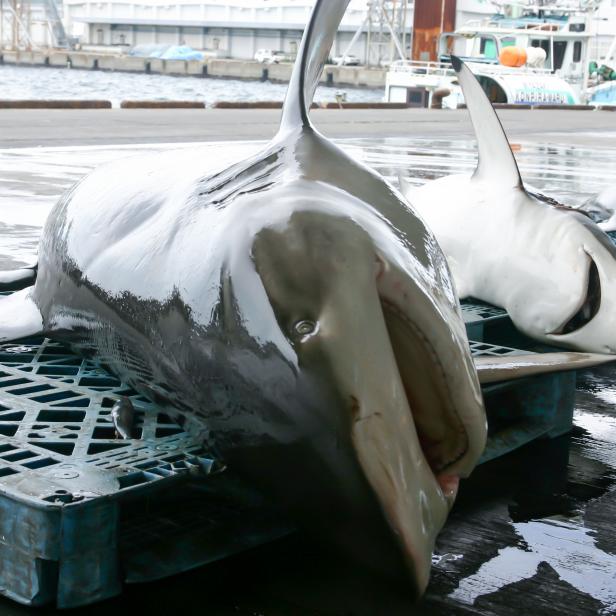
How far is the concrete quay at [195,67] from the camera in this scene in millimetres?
79250

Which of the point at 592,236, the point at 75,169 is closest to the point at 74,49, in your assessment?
the point at 75,169

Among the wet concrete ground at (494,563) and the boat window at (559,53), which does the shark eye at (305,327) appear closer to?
the wet concrete ground at (494,563)

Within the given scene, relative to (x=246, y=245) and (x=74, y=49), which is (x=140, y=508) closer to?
(x=246, y=245)

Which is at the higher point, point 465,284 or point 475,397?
point 475,397

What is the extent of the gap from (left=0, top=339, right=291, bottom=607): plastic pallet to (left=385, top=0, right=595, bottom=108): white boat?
3538 centimetres

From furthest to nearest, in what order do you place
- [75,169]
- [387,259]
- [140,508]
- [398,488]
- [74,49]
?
[74,49]
[75,169]
[140,508]
[387,259]
[398,488]

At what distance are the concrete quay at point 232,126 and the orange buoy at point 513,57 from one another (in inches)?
633

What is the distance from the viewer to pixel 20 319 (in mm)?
3721

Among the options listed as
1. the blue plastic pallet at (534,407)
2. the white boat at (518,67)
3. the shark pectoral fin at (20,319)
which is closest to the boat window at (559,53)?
the white boat at (518,67)

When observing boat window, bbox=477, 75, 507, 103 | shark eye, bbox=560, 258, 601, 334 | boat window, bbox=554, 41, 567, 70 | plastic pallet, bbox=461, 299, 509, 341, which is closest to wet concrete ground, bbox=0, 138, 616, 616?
shark eye, bbox=560, 258, 601, 334

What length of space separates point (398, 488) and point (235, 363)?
441 millimetres

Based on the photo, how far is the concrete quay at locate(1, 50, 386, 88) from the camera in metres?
79.2

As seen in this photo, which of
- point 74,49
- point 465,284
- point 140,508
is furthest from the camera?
point 74,49

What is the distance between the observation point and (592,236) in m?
4.33
